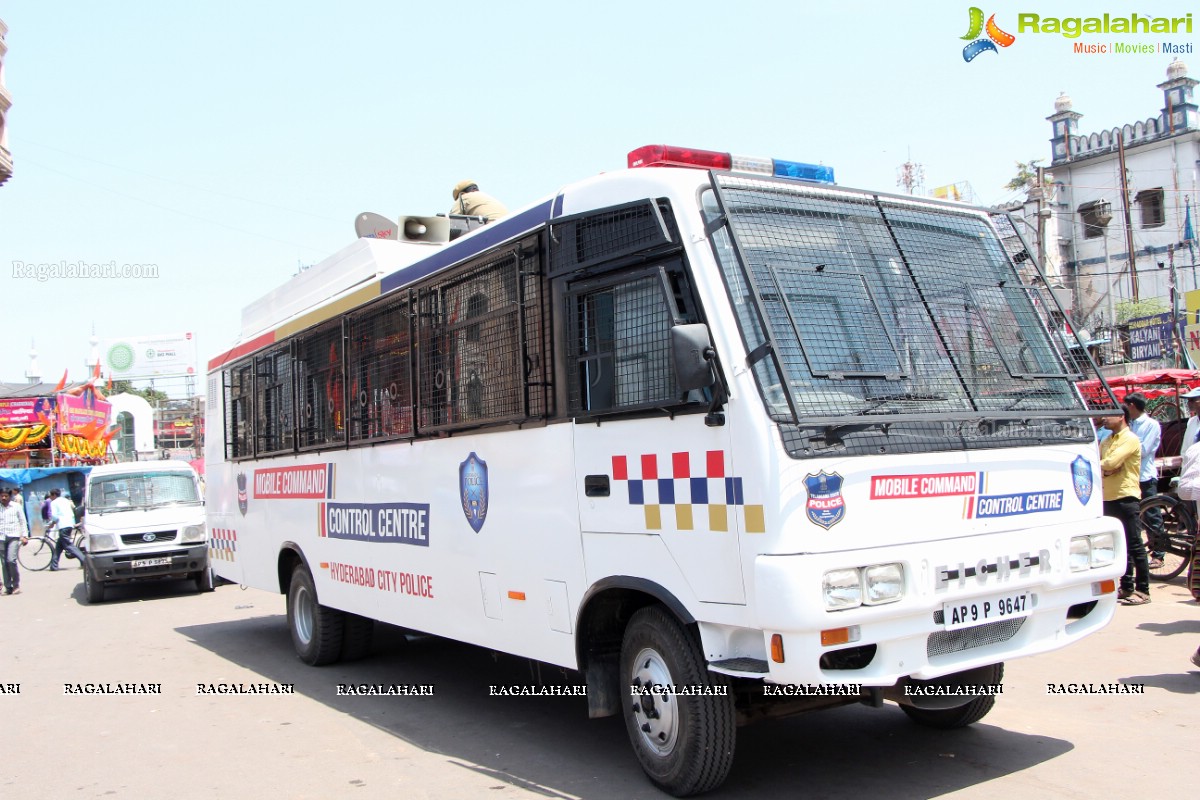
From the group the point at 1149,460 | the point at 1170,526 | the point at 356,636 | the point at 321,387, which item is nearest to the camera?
the point at 321,387

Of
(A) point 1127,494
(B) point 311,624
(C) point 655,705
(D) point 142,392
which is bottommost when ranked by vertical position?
(B) point 311,624

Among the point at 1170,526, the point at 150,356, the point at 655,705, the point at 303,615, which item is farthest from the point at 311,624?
the point at 150,356

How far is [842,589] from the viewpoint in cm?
401

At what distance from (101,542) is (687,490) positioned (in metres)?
13.0

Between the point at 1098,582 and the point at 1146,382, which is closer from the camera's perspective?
the point at 1098,582

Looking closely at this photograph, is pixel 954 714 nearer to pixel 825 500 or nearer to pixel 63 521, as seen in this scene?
pixel 825 500

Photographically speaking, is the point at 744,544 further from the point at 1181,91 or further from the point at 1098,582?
the point at 1181,91

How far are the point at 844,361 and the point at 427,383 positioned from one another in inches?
128

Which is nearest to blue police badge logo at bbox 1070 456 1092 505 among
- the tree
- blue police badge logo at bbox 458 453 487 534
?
blue police badge logo at bbox 458 453 487 534

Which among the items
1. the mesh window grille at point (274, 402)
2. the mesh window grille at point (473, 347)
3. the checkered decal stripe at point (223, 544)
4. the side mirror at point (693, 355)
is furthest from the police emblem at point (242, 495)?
the side mirror at point (693, 355)

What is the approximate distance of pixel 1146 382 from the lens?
1532 cm

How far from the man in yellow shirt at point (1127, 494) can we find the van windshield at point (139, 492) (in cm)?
1335

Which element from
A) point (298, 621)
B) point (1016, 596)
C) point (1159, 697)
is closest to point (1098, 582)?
point (1016, 596)

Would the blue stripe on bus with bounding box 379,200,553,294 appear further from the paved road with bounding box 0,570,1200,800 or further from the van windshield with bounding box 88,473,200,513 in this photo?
the van windshield with bounding box 88,473,200,513
